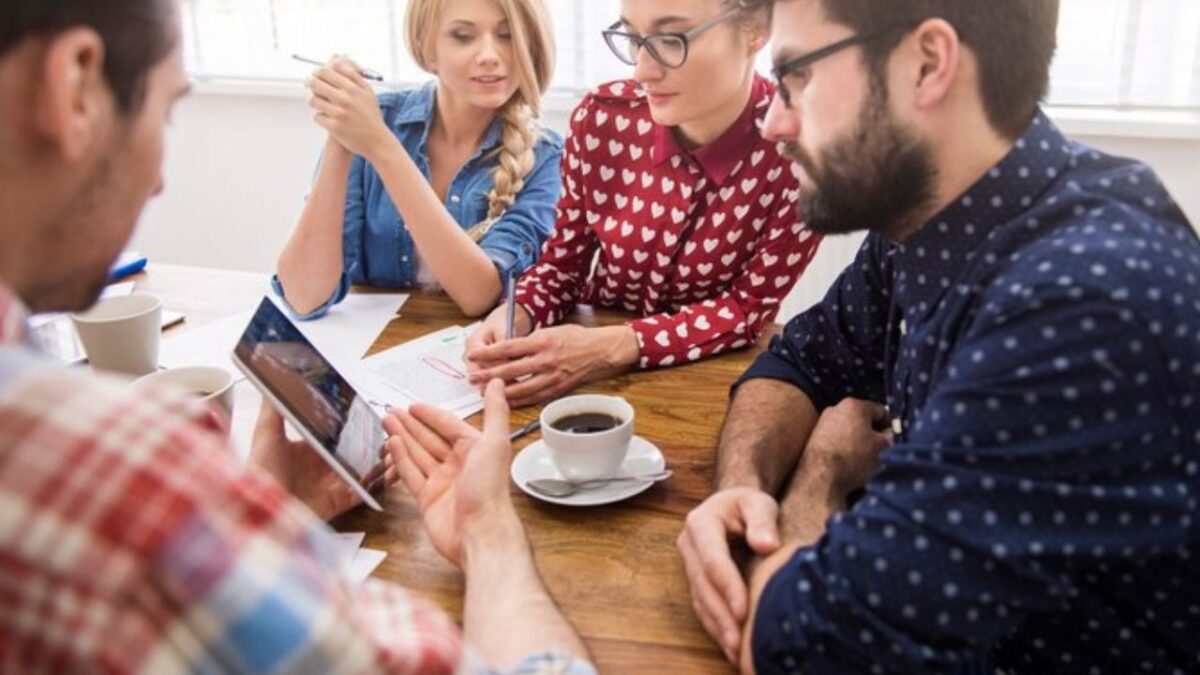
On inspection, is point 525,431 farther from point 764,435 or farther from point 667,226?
point 667,226

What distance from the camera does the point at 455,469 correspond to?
1105mm

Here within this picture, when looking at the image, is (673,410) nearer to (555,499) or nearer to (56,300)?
(555,499)

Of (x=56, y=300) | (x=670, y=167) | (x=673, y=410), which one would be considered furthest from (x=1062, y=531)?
(x=670, y=167)

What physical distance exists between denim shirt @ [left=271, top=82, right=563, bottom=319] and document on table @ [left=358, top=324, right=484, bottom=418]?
0.28 m

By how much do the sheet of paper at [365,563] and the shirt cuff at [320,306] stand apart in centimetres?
71

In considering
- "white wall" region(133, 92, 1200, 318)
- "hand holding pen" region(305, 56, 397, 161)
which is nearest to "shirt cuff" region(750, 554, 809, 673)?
"hand holding pen" region(305, 56, 397, 161)

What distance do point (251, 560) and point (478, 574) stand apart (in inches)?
17.8

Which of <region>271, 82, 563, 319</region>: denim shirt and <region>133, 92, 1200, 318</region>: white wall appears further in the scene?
<region>133, 92, 1200, 318</region>: white wall

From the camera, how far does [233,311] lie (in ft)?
5.56

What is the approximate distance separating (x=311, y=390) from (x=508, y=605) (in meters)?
0.34

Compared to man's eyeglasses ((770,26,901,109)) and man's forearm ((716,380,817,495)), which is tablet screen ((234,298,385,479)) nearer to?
man's forearm ((716,380,817,495))

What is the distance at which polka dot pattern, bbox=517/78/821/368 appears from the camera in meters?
1.64

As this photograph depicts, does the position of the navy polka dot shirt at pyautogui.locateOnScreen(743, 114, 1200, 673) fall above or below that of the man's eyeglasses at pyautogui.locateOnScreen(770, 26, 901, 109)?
below

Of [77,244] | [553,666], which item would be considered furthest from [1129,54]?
[77,244]
